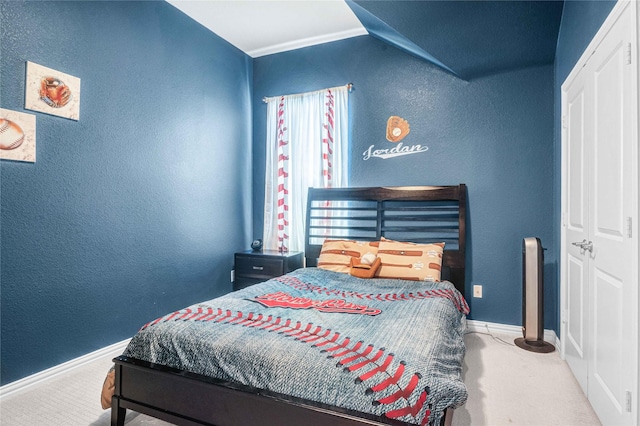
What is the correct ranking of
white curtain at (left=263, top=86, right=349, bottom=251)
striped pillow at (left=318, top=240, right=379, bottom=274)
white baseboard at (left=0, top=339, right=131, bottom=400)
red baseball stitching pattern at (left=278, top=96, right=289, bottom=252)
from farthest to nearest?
red baseball stitching pattern at (left=278, top=96, right=289, bottom=252) < white curtain at (left=263, top=86, right=349, bottom=251) < striped pillow at (left=318, top=240, right=379, bottom=274) < white baseboard at (left=0, top=339, right=131, bottom=400)

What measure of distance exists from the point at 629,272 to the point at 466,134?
2.03m

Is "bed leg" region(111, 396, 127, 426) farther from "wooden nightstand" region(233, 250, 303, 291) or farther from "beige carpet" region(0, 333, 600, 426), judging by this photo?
"wooden nightstand" region(233, 250, 303, 291)

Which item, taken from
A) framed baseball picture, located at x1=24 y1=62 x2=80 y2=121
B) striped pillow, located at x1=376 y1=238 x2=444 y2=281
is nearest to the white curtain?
striped pillow, located at x1=376 y1=238 x2=444 y2=281

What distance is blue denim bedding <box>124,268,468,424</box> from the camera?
1.19 metres

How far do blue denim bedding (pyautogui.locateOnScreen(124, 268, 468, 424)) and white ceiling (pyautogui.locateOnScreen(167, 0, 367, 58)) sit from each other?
261 cm

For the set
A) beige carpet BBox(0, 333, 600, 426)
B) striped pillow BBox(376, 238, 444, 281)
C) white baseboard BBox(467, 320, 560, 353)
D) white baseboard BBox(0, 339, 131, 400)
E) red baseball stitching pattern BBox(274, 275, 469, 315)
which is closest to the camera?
beige carpet BBox(0, 333, 600, 426)

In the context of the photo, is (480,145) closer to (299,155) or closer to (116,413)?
(299,155)

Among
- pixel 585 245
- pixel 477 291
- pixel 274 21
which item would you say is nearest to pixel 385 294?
pixel 585 245

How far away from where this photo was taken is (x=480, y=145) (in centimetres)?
317

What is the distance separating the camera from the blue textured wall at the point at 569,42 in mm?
1875

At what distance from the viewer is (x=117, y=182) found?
2646mm

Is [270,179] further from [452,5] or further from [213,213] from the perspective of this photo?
[452,5]

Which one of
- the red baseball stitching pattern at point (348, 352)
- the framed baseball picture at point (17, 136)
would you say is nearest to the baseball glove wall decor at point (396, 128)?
the red baseball stitching pattern at point (348, 352)

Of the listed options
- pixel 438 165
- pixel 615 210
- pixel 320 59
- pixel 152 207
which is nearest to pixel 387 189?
pixel 438 165
